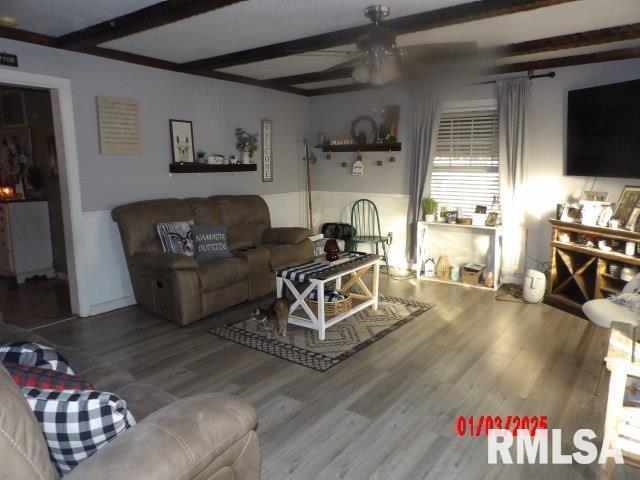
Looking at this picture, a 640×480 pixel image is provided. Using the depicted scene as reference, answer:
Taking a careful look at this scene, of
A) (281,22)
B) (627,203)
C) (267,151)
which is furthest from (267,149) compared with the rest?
(627,203)

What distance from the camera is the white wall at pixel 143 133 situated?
13.2 ft

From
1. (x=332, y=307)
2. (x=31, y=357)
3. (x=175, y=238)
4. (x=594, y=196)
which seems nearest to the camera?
(x=31, y=357)

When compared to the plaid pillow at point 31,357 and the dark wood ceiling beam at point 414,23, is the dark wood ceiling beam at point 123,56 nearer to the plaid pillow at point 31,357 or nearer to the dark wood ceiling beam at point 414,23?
the dark wood ceiling beam at point 414,23

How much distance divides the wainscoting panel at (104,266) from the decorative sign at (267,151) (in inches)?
86.2

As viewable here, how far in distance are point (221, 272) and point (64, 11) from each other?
7.42 feet

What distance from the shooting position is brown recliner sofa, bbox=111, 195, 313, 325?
12.7 feet

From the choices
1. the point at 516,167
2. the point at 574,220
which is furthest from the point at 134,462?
the point at 516,167

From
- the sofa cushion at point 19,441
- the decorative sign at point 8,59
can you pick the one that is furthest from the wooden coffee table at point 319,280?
the decorative sign at point 8,59

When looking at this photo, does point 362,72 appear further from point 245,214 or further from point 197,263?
point 245,214

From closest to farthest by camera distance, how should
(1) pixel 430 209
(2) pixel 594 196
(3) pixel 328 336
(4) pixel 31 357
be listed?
(4) pixel 31 357, (3) pixel 328 336, (2) pixel 594 196, (1) pixel 430 209

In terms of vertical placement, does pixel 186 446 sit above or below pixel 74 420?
below

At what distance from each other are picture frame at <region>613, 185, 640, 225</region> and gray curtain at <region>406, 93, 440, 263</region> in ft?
6.56

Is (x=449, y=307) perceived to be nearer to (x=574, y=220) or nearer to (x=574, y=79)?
(x=574, y=220)

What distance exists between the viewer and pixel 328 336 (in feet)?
12.1
